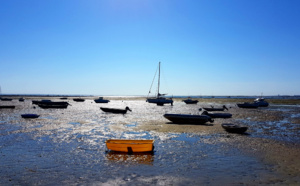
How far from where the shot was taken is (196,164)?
37.2 feet

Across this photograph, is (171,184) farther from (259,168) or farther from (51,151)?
(51,151)

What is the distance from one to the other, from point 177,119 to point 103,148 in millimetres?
15286

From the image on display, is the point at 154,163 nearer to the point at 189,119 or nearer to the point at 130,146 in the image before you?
the point at 130,146

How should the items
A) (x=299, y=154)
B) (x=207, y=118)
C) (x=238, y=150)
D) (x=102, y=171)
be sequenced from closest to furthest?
(x=102, y=171) → (x=299, y=154) → (x=238, y=150) → (x=207, y=118)

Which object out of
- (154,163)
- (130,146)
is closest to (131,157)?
(130,146)

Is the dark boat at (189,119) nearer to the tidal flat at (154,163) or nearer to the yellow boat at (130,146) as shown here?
the tidal flat at (154,163)

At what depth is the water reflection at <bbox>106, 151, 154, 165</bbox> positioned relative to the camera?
469 inches

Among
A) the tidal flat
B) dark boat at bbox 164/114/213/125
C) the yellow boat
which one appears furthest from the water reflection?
dark boat at bbox 164/114/213/125

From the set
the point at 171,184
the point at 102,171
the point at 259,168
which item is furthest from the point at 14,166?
the point at 259,168

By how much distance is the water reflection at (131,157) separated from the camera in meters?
11.9

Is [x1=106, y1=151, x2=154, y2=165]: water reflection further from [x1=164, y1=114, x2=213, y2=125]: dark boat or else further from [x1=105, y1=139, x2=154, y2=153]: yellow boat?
[x1=164, y1=114, x2=213, y2=125]: dark boat

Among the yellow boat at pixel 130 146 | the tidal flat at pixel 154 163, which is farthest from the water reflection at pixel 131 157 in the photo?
the yellow boat at pixel 130 146

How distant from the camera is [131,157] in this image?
1272 cm

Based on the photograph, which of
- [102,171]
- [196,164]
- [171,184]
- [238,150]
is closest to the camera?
[171,184]
